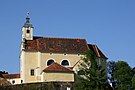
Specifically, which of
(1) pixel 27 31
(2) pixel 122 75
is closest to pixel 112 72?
(2) pixel 122 75

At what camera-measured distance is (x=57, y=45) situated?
83.8m

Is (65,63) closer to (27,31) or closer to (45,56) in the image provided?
(45,56)

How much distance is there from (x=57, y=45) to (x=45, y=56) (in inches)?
143

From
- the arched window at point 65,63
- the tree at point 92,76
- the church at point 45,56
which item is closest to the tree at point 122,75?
the tree at point 92,76

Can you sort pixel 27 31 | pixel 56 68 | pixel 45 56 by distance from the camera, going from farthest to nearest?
pixel 27 31 → pixel 45 56 → pixel 56 68

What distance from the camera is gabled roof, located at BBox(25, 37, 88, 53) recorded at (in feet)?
270

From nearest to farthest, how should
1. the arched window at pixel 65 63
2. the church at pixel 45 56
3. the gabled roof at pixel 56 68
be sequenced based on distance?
the gabled roof at pixel 56 68 → the church at pixel 45 56 → the arched window at pixel 65 63

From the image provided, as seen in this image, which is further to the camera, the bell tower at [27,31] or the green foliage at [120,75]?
the bell tower at [27,31]

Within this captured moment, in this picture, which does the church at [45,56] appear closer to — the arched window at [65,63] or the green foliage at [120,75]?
the arched window at [65,63]

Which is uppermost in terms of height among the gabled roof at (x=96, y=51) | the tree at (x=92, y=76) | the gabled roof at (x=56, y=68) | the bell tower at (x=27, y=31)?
the bell tower at (x=27, y=31)

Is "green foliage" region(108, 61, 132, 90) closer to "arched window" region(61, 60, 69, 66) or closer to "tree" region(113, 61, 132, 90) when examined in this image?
"tree" region(113, 61, 132, 90)

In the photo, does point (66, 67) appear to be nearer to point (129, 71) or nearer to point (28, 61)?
point (28, 61)

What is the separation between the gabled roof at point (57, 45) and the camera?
8231 centimetres

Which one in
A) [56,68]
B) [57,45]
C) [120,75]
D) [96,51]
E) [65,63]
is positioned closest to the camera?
[120,75]
